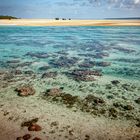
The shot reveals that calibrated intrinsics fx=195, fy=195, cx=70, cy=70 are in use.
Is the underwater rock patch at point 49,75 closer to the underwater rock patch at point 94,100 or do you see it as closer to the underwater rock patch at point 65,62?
the underwater rock patch at point 65,62

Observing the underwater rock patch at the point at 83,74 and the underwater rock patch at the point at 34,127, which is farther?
the underwater rock patch at the point at 83,74

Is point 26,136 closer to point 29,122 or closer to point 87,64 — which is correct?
point 29,122

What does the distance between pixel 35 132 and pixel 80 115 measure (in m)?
2.18

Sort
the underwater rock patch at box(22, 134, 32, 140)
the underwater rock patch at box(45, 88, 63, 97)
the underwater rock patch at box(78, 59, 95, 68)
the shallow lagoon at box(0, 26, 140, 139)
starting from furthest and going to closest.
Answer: the underwater rock patch at box(78, 59, 95, 68), the underwater rock patch at box(45, 88, 63, 97), the shallow lagoon at box(0, 26, 140, 139), the underwater rock patch at box(22, 134, 32, 140)

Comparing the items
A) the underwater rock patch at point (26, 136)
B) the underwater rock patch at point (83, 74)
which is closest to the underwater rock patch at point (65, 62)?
the underwater rock patch at point (83, 74)

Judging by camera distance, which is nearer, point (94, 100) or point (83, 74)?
point (94, 100)

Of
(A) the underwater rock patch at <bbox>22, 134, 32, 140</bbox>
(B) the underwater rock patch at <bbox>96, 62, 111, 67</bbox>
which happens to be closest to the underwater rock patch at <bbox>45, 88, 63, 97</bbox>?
(A) the underwater rock patch at <bbox>22, 134, 32, 140</bbox>

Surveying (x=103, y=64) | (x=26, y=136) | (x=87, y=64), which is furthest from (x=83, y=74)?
(x=26, y=136)

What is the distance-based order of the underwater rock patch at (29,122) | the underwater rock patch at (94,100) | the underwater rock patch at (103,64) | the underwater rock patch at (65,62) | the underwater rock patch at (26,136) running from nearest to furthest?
1. the underwater rock patch at (26,136)
2. the underwater rock patch at (29,122)
3. the underwater rock patch at (94,100)
4. the underwater rock patch at (103,64)
5. the underwater rock patch at (65,62)

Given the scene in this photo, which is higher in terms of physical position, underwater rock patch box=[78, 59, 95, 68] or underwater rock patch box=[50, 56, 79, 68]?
underwater rock patch box=[50, 56, 79, 68]

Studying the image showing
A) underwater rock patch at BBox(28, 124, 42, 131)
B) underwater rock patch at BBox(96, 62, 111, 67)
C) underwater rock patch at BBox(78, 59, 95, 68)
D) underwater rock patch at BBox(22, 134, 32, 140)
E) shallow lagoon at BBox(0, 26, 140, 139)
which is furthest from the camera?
underwater rock patch at BBox(96, 62, 111, 67)

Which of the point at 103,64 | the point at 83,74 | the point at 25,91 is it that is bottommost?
the point at 103,64

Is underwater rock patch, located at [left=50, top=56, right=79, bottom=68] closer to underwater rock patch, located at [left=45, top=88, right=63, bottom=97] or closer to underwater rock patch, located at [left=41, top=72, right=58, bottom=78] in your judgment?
underwater rock patch, located at [left=41, top=72, right=58, bottom=78]

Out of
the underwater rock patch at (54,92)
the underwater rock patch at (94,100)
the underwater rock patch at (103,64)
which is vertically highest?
the underwater rock patch at (54,92)
